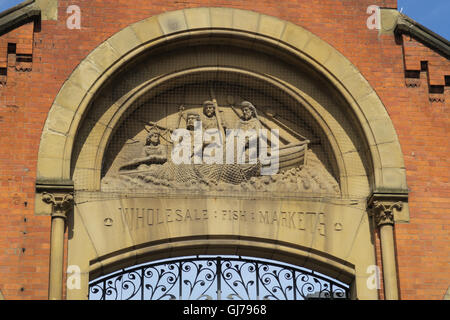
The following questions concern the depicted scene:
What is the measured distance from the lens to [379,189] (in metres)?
15.4

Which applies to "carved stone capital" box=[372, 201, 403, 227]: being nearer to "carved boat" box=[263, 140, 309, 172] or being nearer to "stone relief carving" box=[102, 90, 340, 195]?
"stone relief carving" box=[102, 90, 340, 195]

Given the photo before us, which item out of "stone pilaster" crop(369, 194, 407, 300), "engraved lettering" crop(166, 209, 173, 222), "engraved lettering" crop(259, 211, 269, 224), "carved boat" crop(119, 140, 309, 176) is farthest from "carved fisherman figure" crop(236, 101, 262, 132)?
"stone pilaster" crop(369, 194, 407, 300)

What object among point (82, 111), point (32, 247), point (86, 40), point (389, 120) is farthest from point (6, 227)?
point (389, 120)

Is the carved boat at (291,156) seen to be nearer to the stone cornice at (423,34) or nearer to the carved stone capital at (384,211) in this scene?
the carved stone capital at (384,211)

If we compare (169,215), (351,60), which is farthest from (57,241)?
(351,60)

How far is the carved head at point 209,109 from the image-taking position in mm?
16383

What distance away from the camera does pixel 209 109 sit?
16.4m

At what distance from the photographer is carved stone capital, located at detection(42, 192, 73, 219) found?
14750mm

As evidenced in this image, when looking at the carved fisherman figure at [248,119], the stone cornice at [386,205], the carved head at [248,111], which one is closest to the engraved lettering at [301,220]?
the stone cornice at [386,205]

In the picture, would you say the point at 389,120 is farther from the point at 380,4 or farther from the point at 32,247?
the point at 32,247

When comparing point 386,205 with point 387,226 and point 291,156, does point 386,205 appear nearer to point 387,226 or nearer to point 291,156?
point 387,226

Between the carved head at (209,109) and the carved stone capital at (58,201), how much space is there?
2.76 metres

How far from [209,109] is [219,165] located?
0.99m

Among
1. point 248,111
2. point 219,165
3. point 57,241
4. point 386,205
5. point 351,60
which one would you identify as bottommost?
point 57,241
